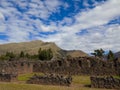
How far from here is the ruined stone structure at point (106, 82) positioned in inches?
1014

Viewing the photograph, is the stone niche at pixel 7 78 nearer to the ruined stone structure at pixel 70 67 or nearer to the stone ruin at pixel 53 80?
the stone ruin at pixel 53 80

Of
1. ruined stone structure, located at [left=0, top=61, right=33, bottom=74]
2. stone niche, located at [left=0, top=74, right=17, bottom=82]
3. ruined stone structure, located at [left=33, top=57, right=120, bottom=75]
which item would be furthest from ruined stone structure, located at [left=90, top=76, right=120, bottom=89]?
ruined stone structure, located at [left=0, top=61, right=33, bottom=74]

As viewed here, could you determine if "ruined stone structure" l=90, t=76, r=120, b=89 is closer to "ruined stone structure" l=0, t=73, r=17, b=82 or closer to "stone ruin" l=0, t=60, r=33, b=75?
"ruined stone structure" l=0, t=73, r=17, b=82

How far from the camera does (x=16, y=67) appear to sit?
45.9 metres

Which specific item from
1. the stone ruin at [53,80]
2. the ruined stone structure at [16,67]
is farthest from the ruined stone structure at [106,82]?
the ruined stone structure at [16,67]

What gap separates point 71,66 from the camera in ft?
142

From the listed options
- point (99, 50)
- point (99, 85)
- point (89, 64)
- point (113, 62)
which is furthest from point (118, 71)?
point (99, 50)

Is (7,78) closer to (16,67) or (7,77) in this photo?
(7,77)

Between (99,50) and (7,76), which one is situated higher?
(99,50)

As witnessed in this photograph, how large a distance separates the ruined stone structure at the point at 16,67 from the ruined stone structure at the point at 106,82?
68.5 feet

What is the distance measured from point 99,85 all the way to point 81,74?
15124 millimetres

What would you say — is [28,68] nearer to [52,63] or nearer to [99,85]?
[52,63]

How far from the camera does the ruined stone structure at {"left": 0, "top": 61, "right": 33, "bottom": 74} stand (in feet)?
144

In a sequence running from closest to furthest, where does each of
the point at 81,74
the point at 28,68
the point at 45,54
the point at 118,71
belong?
the point at 118,71
the point at 81,74
the point at 28,68
the point at 45,54
